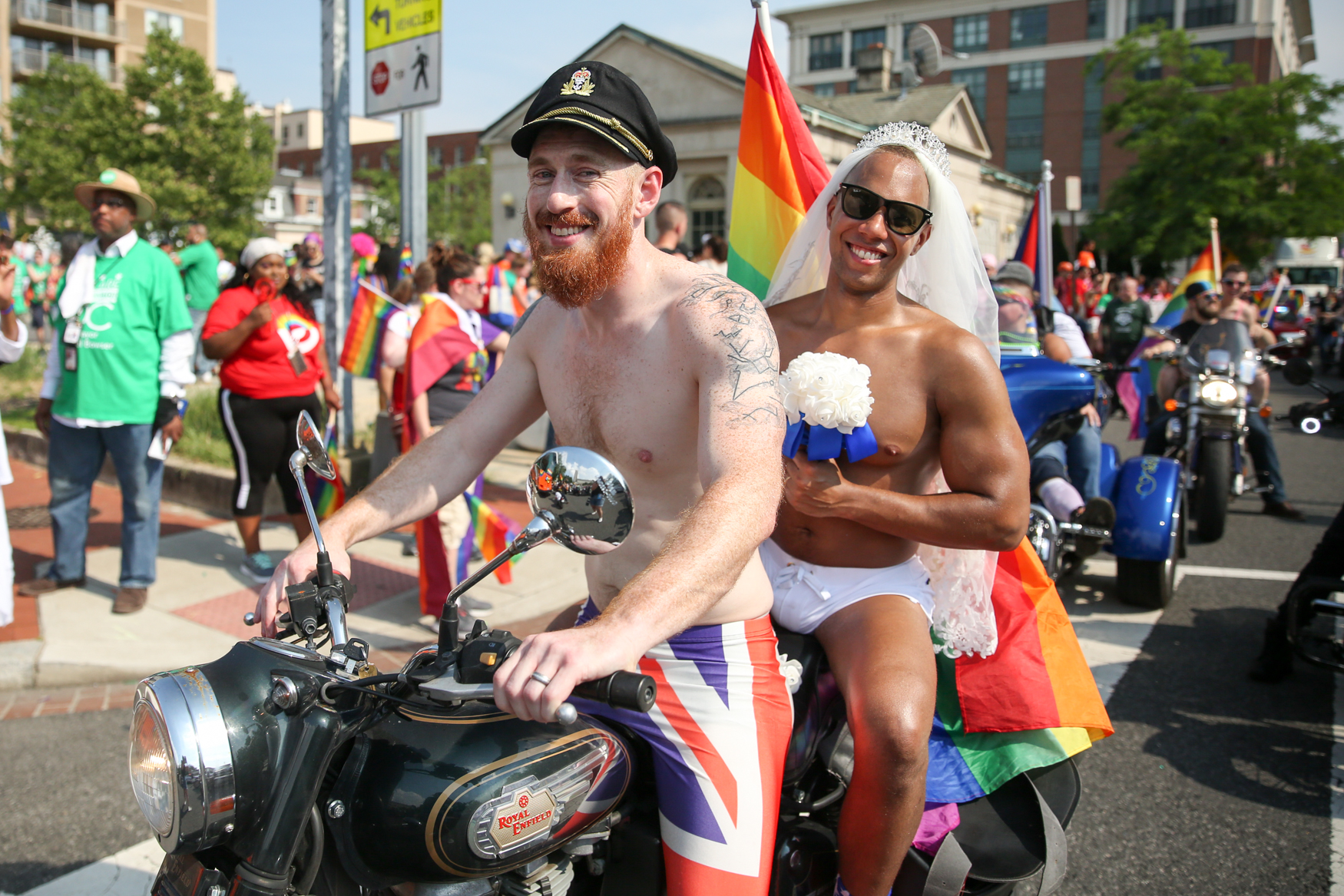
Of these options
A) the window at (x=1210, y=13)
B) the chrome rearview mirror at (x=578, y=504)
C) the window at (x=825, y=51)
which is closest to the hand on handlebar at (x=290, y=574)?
the chrome rearview mirror at (x=578, y=504)

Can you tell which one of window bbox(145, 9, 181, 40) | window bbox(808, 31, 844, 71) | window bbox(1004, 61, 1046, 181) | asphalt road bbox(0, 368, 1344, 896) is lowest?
asphalt road bbox(0, 368, 1344, 896)

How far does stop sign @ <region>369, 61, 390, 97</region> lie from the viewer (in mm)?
7105

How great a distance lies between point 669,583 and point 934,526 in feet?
3.37

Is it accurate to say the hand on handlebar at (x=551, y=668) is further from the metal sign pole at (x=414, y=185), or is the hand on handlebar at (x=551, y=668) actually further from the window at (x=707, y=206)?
the window at (x=707, y=206)

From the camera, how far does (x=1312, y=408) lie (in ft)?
14.3

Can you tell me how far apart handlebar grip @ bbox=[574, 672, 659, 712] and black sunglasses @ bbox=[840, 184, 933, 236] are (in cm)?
157

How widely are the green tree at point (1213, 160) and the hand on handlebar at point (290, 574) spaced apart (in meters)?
33.4

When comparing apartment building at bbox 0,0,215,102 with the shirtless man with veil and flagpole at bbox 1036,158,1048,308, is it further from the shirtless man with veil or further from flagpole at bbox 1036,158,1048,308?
the shirtless man with veil

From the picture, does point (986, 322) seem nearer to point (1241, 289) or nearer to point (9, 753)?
point (9, 753)

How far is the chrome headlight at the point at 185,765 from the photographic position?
1278 mm

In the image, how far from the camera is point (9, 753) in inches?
148

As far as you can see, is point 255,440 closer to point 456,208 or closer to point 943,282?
point 943,282

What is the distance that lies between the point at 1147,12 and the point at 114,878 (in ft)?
223

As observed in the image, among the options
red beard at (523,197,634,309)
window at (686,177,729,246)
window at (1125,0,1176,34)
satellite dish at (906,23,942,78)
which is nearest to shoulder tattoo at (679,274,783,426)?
red beard at (523,197,634,309)
